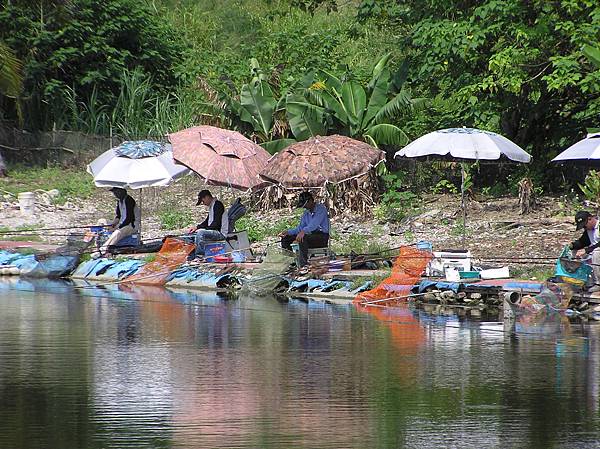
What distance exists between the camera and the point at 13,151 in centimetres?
3484

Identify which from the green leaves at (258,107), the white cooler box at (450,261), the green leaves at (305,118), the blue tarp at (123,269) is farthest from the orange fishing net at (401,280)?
the green leaves at (258,107)

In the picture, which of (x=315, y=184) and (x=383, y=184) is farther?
(x=383, y=184)

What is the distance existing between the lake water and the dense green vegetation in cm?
794

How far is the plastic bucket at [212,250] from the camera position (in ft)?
72.0

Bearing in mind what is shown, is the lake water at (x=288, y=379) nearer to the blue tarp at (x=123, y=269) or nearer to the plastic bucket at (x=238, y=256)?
Result: the plastic bucket at (x=238, y=256)

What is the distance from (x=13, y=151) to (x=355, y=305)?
→ 1835cm

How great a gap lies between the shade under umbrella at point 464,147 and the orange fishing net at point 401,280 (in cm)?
249

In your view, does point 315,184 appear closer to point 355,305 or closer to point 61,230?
point 355,305

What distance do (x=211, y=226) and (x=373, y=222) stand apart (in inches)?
226

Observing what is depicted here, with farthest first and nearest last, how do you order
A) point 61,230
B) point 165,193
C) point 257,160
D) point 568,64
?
point 165,193
point 61,230
point 568,64
point 257,160

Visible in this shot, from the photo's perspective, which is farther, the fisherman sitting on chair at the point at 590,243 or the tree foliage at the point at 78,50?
the tree foliage at the point at 78,50

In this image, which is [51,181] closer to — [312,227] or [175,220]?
[175,220]

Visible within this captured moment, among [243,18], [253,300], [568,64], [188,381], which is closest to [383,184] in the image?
[568,64]

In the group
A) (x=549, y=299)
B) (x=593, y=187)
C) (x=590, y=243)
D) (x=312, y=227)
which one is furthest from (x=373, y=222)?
(x=549, y=299)
